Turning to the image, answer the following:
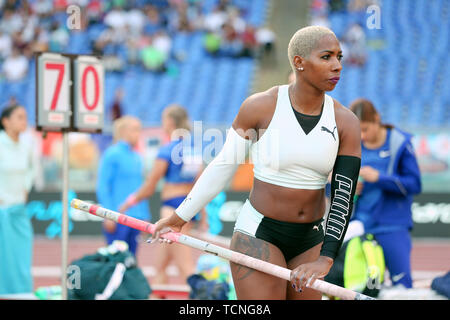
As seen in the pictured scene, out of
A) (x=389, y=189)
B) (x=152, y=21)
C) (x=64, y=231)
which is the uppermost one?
(x=152, y=21)

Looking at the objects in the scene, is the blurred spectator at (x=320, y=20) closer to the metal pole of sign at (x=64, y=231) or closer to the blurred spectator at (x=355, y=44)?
the blurred spectator at (x=355, y=44)

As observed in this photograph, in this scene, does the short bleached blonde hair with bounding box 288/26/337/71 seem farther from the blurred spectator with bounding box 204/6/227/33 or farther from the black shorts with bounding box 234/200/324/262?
the blurred spectator with bounding box 204/6/227/33

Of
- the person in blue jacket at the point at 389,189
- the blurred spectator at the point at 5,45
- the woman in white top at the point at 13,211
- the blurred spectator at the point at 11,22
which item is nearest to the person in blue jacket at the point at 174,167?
the woman in white top at the point at 13,211

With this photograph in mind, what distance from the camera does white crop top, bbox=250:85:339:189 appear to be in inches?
130

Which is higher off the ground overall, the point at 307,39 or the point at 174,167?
the point at 307,39

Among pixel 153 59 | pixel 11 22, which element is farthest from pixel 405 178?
pixel 11 22

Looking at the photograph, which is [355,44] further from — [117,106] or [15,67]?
[15,67]

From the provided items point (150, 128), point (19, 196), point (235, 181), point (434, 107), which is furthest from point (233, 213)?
point (434, 107)

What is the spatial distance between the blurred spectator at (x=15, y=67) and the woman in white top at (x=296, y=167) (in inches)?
685

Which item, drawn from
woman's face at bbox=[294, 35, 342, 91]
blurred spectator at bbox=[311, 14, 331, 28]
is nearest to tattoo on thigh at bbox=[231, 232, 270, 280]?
woman's face at bbox=[294, 35, 342, 91]

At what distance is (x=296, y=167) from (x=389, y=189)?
257 cm

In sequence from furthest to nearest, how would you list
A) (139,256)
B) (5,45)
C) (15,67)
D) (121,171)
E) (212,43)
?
(5,45) < (15,67) < (212,43) < (139,256) < (121,171)

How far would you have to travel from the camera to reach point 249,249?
3.43 meters

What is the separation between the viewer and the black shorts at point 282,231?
3.42 m
